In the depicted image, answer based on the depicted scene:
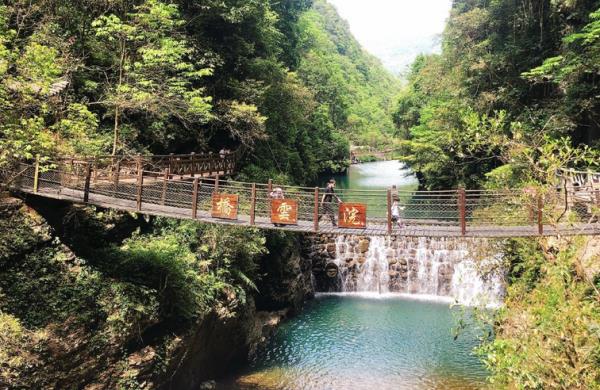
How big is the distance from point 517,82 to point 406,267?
1015cm

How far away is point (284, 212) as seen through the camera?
10.7 metres

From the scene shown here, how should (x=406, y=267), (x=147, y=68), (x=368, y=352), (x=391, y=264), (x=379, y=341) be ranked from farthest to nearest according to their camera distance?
(x=391, y=264) → (x=406, y=267) → (x=147, y=68) → (x=379, y=341) → (x=368, y=352)

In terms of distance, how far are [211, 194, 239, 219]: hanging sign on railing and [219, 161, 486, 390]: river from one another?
17.1 feet

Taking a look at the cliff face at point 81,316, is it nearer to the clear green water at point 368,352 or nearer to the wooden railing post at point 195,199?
the wooden railing post at point 195,199

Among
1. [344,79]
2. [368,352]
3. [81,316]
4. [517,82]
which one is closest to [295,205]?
[81,316]

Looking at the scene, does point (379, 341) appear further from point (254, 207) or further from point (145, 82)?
point (145, 82)

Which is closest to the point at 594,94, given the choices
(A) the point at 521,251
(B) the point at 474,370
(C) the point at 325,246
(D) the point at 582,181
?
(D) the point at 582,181

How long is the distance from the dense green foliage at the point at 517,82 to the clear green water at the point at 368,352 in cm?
629

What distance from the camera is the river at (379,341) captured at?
1279cm

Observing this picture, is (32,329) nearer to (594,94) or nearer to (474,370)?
(474,370)

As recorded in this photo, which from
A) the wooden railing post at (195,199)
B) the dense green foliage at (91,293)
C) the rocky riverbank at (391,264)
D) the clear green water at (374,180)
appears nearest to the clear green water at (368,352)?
the rocky riverbank at (391,264)

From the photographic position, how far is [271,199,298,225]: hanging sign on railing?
35.1 ft

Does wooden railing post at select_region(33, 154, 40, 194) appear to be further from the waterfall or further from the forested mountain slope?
the forested mountain slope

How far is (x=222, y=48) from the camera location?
2145 centimetres
